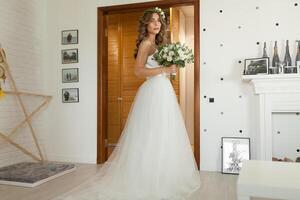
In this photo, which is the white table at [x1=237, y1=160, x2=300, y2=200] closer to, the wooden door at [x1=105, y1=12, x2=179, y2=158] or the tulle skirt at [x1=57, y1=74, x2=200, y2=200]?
the tulle skirt at [x1=57, y1=74, x2=200, y2=200]

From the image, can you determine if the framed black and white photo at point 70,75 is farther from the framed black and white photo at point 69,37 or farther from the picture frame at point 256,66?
the picture frame at point 256,66

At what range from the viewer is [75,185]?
286 cm

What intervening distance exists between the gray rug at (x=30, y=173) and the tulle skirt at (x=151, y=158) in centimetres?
55

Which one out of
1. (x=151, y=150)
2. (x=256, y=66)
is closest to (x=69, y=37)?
(x=151, y=150)

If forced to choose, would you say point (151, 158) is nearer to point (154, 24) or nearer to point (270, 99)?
point (154, 24)

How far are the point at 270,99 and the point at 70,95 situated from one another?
9.14 ft

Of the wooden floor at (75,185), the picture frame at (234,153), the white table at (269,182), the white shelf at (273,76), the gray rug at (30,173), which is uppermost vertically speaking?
the white shelf at (273,76)

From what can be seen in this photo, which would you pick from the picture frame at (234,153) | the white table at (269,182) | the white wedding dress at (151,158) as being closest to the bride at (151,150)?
the white wedding dress at (151,158)

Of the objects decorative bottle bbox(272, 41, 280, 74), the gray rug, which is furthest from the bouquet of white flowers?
the gray rug

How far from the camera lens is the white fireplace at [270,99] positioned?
3049mm

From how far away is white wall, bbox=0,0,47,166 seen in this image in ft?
11.8

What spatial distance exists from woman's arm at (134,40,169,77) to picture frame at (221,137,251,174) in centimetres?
137

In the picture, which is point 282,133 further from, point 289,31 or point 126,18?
point 126,18

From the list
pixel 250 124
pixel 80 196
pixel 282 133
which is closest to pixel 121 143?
pixel 80 196
